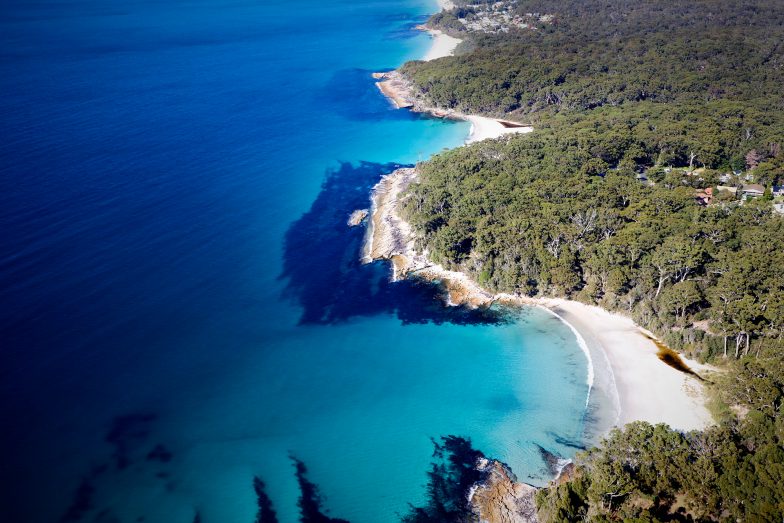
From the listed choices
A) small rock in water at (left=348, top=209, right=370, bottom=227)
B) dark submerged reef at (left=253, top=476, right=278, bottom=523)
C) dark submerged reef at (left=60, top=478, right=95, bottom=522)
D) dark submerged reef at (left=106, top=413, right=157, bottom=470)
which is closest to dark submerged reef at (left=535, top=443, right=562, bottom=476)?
dark submerged reef at (left=253, top=476, right=278, bottom=523)

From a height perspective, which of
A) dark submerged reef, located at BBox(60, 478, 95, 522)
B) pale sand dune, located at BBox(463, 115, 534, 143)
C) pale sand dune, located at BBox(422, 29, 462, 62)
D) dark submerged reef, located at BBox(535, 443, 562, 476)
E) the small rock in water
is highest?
pale sand dune, located at BBox(422, 29, 462, 62)

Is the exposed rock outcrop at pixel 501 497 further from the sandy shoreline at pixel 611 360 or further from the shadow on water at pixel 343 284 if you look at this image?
the shadow on water at pixel 343 284

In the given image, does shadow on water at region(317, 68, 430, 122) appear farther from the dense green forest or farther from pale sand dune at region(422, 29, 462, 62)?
pale sand dune at region(422, 29, 462, 62)

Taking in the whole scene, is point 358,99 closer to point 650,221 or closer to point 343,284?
point 343,284

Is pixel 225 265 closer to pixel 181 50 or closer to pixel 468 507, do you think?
pixel 468 507

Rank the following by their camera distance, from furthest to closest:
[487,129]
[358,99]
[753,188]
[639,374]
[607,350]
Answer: [358,99]
[487,129]
[753,188]
[607,350]
[639,374]

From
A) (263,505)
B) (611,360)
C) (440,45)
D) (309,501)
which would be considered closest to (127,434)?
(263,505)
